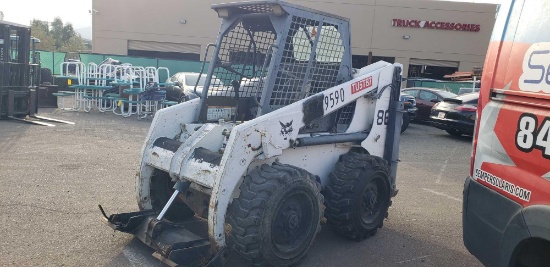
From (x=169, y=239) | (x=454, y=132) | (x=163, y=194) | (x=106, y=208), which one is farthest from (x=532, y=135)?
(x=454, y=132)

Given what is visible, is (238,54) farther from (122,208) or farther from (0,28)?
(0,28)

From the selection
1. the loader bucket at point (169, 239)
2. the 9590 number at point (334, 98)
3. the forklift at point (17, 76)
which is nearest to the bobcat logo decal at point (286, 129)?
the 9590 number at point (334, 98)

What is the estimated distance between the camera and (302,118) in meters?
4.90

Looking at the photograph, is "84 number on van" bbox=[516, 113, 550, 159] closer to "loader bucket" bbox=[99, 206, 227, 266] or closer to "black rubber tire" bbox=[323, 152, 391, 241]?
"black rubber tire" bbox=[323, 152, 391, 241]

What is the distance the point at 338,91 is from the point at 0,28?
37.8 feet

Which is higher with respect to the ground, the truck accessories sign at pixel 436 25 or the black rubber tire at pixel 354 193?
the truck accessories sign at pixel 436 25

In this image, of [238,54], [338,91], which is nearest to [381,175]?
[338,91]

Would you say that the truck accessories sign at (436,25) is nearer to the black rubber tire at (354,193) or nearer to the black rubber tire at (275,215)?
the black rubber tire at (354,193)

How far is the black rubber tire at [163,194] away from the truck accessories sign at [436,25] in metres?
30.9

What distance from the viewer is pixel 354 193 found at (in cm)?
528

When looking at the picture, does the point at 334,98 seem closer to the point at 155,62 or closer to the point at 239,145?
the point at 239,145

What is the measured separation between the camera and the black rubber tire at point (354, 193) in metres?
5.29

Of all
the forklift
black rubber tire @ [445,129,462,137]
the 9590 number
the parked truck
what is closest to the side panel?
the parked truck

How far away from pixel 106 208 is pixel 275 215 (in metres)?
2.76
